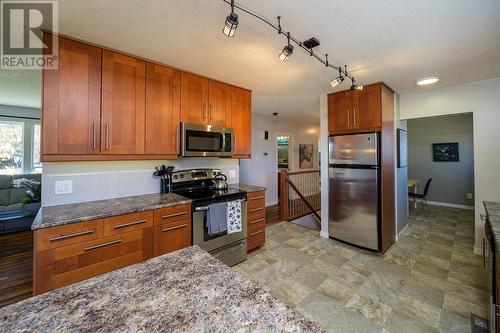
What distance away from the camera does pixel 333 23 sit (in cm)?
163

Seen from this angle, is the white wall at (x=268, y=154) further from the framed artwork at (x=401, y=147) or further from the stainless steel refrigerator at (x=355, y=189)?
the framed artwork at (x=401, y=147)

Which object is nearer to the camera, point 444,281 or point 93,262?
point 93,262

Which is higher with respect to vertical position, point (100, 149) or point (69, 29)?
point (69, 29)

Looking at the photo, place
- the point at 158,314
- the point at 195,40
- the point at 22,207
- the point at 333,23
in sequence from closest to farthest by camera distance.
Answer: the point at 158,314 → the point at 333,23 → the point at 195,40 → the point at 22,207

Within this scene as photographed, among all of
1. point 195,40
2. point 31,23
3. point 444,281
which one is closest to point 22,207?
point 31,23

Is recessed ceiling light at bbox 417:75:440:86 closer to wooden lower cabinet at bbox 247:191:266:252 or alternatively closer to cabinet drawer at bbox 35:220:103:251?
wooden lower cabinet at bbox 247:191:266:252

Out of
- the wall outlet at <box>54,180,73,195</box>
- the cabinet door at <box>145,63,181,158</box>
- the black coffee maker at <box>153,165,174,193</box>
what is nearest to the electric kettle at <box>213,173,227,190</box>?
the black coffee maker at <box>153,165,174,193</box>

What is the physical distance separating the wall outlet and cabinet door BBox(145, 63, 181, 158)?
0.78m

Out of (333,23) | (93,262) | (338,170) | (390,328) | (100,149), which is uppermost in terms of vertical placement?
(333,23)

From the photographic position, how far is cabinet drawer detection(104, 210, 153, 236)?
5.80 feet

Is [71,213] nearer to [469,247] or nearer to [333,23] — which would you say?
[333,23]

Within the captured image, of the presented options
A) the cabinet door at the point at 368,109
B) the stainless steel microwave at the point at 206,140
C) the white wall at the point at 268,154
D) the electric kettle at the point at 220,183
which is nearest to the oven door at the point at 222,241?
the electric kettle at the point at 220,183

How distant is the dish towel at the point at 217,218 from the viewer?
2.35 m

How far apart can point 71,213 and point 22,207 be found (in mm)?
3422
